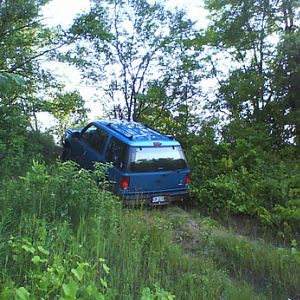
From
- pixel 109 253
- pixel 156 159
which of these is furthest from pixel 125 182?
pixel 109 253

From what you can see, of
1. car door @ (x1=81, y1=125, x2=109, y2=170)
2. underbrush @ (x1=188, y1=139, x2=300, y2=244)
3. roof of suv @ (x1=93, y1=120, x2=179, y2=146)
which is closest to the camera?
underbrush @ (x1=188, y1=139, x2=300, y2=244)

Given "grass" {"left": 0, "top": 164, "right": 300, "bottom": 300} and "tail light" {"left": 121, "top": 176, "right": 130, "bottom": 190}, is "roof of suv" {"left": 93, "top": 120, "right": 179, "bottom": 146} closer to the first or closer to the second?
"tail light" {"left": 121, "top": 176, "right": 130, "bottom": 190}

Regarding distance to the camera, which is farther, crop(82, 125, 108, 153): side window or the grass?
crop(82, 125, 108, 153): side window

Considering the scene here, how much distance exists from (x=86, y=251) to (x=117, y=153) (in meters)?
3.81

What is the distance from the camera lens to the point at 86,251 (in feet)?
11.8

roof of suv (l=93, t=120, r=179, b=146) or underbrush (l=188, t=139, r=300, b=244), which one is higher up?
roof of suv (l=93, t=120, r=179, b=146)

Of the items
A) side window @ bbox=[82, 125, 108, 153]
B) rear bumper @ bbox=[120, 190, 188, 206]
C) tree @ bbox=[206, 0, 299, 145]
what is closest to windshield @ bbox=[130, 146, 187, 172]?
rear bumper @ bbox=[120, 190, 188, 206]

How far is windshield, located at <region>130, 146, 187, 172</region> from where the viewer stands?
275 inches

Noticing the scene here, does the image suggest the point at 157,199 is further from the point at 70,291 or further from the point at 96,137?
the point at 70,291

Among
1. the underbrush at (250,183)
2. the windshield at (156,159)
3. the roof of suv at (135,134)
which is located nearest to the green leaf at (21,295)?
the windshield at (156,159)

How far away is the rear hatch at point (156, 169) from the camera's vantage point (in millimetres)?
6941

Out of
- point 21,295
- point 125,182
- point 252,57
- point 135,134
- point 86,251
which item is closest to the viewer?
point 21,295

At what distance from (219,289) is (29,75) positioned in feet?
25.0

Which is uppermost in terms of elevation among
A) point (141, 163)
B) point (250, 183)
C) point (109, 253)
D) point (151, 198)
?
point (141, 163)
